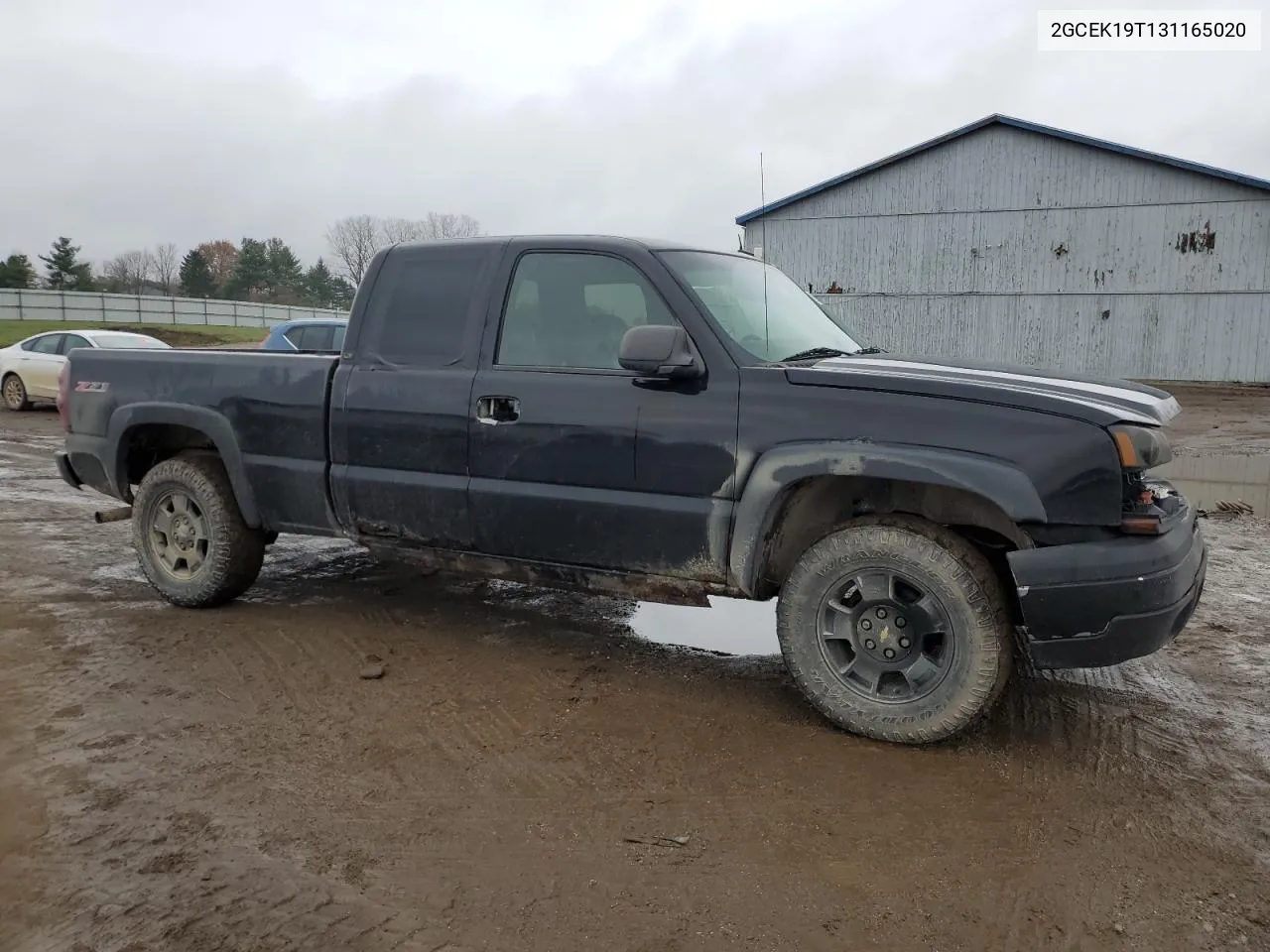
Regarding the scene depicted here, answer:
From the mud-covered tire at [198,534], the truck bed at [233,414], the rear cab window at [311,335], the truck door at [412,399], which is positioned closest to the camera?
the truck door at [412,399]

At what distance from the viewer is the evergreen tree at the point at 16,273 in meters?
57.6

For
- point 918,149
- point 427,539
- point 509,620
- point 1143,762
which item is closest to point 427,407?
point 427,539

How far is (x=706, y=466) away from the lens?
3.82 meters

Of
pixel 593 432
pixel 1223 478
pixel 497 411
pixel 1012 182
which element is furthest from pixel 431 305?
pixel 1012 182

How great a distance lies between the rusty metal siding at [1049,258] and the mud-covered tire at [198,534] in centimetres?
2053

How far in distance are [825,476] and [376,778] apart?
2.04 metres

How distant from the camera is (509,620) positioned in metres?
5.18

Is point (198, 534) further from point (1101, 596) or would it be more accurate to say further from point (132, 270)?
point (132, 270)

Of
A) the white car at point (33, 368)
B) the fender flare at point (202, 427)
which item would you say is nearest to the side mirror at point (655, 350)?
the fender flare at point (202, 427)

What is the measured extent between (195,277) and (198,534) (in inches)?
2925

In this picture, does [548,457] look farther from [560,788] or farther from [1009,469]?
[1009,469]

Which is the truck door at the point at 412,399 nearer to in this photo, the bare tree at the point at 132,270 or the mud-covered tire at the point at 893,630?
the mud-covered tire at the point at 893,630

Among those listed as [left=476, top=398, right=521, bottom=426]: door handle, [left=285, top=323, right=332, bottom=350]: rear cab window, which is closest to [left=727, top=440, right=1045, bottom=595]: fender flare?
[left=476, top=398, right=521, bottom=426]: door handle

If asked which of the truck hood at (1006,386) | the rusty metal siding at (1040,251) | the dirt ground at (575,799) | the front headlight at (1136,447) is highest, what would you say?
the rusty metal siding at (1040,251)
